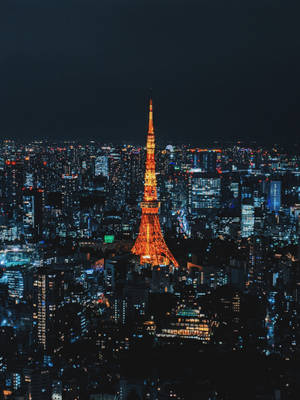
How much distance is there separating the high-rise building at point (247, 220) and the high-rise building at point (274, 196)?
0.57 metres

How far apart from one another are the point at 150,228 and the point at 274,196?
4.33 metres

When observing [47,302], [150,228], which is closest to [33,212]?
[150,228]

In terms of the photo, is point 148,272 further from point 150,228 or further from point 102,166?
point 102,166

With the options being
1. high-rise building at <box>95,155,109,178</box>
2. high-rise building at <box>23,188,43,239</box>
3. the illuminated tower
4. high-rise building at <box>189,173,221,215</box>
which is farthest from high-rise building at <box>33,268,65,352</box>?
high-rise building at <box>95,155,109,178</box>

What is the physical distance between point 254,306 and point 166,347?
4.83 feet

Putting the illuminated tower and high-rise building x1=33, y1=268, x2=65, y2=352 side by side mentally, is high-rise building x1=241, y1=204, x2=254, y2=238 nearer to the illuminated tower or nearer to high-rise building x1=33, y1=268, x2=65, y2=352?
the illuminated tower

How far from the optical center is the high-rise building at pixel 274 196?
13.6 m

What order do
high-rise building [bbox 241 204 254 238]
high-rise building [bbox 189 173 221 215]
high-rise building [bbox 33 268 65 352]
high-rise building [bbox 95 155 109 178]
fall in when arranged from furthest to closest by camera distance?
high-rise building [bbox 95 155 109 178] → high-rise building [bbox 189 173 221 215] → high-rise building [bbox 241 204 254 238] → high-rise building [bbox 33 268 65 352]

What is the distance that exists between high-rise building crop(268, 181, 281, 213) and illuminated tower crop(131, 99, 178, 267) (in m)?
3.92

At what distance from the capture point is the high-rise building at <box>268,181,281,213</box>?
44.8ft

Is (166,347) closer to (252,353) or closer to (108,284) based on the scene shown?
(252,353)

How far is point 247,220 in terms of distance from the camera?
42.3ft

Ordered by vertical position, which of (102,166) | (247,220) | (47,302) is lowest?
(47,302)

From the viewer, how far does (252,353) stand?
6270 millimetres
